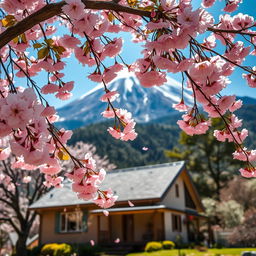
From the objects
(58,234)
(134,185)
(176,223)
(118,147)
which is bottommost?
(58,234)

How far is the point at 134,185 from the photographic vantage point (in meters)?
20.6

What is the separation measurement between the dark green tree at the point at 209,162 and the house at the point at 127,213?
12962mm

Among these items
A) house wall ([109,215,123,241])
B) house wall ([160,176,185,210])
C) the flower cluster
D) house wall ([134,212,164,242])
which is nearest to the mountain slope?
house wall ([160,176,185,210])

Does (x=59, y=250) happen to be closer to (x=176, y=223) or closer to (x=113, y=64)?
(x=176, y=223)

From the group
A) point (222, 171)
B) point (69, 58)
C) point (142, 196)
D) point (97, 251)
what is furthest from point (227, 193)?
point (69, 58)

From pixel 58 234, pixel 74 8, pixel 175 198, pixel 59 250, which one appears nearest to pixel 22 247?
pixel 59 250

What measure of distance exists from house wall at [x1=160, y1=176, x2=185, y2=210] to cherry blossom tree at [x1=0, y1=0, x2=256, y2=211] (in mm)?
17301

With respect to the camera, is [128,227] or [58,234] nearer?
[128,227]

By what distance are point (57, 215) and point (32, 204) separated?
1.73m

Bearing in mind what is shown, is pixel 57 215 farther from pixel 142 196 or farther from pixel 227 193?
pixel 227 193

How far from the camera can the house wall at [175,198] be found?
20.7 metres

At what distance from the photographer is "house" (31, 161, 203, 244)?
1877 cm

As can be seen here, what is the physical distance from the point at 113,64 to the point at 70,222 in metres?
19.5

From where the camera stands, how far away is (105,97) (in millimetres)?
3166
